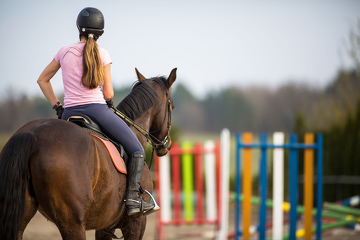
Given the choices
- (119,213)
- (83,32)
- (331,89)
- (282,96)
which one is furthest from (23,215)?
(282,96)

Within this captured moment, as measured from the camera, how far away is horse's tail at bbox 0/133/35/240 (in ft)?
7.75

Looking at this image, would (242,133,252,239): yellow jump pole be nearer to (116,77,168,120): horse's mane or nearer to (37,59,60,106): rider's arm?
(116,77,168,120): horse's mane

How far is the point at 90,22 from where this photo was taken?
3.11m

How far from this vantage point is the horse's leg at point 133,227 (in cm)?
347

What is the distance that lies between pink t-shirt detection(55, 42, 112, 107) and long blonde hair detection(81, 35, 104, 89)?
70 millimetres

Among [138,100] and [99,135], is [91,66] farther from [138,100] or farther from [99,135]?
[138,100]

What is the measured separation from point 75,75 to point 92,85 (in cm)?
16

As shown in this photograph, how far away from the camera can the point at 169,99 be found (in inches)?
Result: 165

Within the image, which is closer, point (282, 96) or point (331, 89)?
point (331, 89)

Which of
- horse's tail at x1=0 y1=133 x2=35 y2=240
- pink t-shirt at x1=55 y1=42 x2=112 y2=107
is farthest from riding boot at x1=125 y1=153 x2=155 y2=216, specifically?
horse's tail at x1=0 y1=133 x2=35 y2=240

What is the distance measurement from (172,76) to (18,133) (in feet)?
6.37

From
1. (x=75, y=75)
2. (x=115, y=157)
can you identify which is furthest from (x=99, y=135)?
(x=75, y=75)

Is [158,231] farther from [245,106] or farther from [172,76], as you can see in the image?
[245,106]

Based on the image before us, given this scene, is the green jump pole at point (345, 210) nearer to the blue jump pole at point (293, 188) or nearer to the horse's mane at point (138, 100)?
the blue jump pole at point (293, 188)
